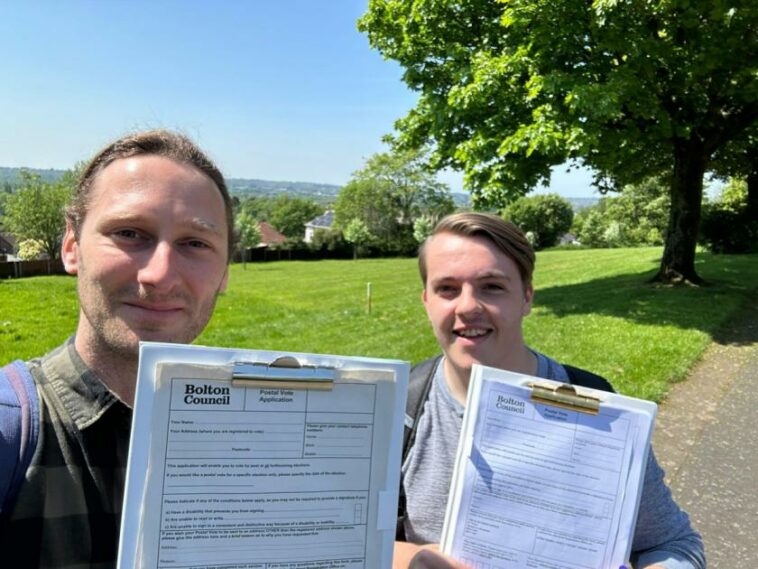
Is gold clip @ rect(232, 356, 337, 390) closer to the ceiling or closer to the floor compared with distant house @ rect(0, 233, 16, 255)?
closer to the ceiling

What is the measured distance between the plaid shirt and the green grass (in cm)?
655

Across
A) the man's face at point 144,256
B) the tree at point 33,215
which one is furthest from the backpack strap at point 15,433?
the tree at point 33,215

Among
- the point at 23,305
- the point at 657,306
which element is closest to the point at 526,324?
the point at 657,306

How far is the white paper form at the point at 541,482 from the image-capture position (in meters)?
1.50

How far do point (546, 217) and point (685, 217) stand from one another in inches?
2843

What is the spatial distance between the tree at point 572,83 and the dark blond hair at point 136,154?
9.93 metres

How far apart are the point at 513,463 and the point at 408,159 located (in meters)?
70.7

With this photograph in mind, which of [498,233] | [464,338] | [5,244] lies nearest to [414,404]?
[464,338]

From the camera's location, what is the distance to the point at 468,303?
2.03m

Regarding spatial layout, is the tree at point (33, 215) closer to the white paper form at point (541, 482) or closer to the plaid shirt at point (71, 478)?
the plaid shirt at point (71, 478)

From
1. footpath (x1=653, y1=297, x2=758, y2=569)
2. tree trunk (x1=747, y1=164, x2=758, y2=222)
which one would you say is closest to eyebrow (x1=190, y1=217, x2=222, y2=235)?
footpath (x1=653, y1=297, x2=758, y2=569)

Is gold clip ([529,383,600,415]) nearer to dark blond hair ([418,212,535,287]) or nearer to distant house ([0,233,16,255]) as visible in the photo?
dark blond hair ([418,212,535,287])

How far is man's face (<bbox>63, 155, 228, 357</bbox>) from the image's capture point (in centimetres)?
149

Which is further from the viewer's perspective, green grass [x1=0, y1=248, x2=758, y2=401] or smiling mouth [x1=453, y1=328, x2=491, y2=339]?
green grass [x1=0, y1=248, x2=758, y2=401]
